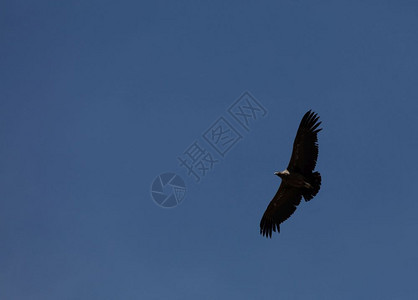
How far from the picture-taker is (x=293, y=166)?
31516 mm

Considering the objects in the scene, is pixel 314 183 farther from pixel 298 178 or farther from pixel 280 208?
pixel 280 208

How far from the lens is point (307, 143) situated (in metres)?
30.7

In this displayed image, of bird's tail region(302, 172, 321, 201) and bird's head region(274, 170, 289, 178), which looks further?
bird's head region(274, 170, 289, 178)

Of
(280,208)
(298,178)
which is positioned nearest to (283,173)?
(298,178)

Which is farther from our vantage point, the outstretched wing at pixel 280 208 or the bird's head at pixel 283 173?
the outstretched wing at pixel 280 208

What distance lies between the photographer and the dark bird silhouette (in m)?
30.6

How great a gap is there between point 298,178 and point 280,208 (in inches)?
131

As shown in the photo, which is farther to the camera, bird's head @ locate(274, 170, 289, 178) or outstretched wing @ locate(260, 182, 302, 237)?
outstretched wing @ locate(260, 182, 302, 237)

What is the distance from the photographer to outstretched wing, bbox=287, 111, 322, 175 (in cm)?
3053

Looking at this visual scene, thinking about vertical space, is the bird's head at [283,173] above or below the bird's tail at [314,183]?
above

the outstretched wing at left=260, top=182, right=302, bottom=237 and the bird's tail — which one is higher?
the outstretched wing at left=260, top=182, right=302, bottom=237

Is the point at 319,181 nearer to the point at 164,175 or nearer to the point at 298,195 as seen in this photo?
the point at 298,195

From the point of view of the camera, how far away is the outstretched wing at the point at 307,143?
100ft

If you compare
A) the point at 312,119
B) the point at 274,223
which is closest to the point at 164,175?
the point at 274,223
